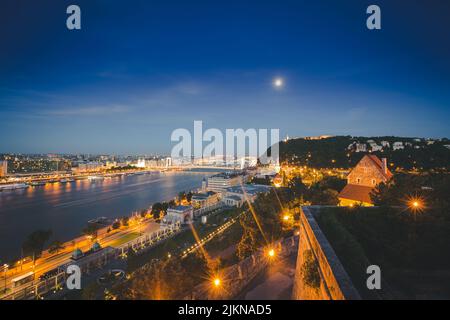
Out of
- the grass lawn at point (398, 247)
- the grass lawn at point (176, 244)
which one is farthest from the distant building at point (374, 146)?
the grass lawn at point (398, 247)

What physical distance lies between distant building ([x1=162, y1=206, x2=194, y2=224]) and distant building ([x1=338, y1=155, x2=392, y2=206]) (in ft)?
31.9

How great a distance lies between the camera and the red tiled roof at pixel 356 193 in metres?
8.00

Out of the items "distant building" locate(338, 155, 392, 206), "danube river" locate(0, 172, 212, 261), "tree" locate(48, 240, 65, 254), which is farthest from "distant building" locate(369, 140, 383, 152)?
"tree" locate(48, 240, 65, 254)

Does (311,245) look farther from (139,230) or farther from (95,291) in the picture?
(139,230)

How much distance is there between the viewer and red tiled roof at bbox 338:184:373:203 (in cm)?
800

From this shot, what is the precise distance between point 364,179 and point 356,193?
685mm

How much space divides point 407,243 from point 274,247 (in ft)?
9.35

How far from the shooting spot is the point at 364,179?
8.67 meters

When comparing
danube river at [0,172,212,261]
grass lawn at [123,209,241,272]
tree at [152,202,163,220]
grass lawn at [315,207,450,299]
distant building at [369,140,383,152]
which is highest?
distant building at [369,140,383,152]

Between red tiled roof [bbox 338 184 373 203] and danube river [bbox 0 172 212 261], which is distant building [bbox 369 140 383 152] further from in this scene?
danube river [bbox 0 172 212 261]

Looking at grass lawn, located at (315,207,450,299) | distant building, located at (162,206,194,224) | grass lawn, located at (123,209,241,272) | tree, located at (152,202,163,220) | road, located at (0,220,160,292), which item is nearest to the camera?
grass lawn, located at (315,207,450,299)

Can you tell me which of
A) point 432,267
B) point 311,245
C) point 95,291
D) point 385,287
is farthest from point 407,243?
point 95,291

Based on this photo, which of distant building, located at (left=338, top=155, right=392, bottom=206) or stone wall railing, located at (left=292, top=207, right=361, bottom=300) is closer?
stone wall railing, located at (left=292, top=207, right=361, bottom=300)

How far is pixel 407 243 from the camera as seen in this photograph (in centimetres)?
403
